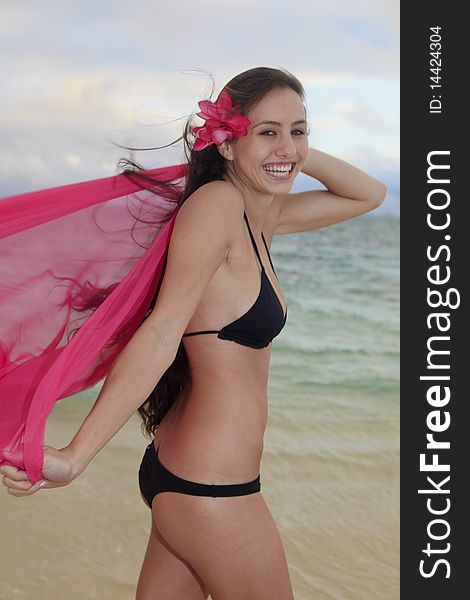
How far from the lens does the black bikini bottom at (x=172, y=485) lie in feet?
7.24

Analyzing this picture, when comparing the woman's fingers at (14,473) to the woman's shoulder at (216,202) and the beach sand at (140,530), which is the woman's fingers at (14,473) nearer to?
the woman's shoulder at (216,202)

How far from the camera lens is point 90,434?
1.98m

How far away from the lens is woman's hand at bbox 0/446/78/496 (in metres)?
1.93

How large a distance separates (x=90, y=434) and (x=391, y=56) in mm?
14609

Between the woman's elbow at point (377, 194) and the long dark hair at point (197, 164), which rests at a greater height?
the woman's elbow at point (377, 194)

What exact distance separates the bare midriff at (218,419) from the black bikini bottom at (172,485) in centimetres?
1

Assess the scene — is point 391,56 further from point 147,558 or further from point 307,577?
point 147,558

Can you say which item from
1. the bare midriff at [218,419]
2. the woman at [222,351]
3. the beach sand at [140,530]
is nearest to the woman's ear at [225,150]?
the woman at [222,351]

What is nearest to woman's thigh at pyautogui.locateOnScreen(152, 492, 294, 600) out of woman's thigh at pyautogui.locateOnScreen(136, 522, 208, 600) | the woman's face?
woman's thigh at pyautogui.locateOnScreen(136, 522, 208, 600)

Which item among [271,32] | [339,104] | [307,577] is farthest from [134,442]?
[339,104]

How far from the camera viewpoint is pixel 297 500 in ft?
16.3

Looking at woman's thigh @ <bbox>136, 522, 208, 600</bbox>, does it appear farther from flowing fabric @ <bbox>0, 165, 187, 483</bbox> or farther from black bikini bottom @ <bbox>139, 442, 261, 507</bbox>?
flowing fabric @ <bbox>0, 165, 187, 483</bbox>

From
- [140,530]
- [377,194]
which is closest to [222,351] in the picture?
[377,194]

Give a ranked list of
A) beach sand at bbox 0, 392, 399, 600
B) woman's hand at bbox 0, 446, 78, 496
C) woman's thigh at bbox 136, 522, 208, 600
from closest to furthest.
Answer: woman's hand at bbox 0, 446, 78, 496, woman's thigh at bbox 136, 522, 208, 600, beach sand at bbox 0, 392, 399, 600
